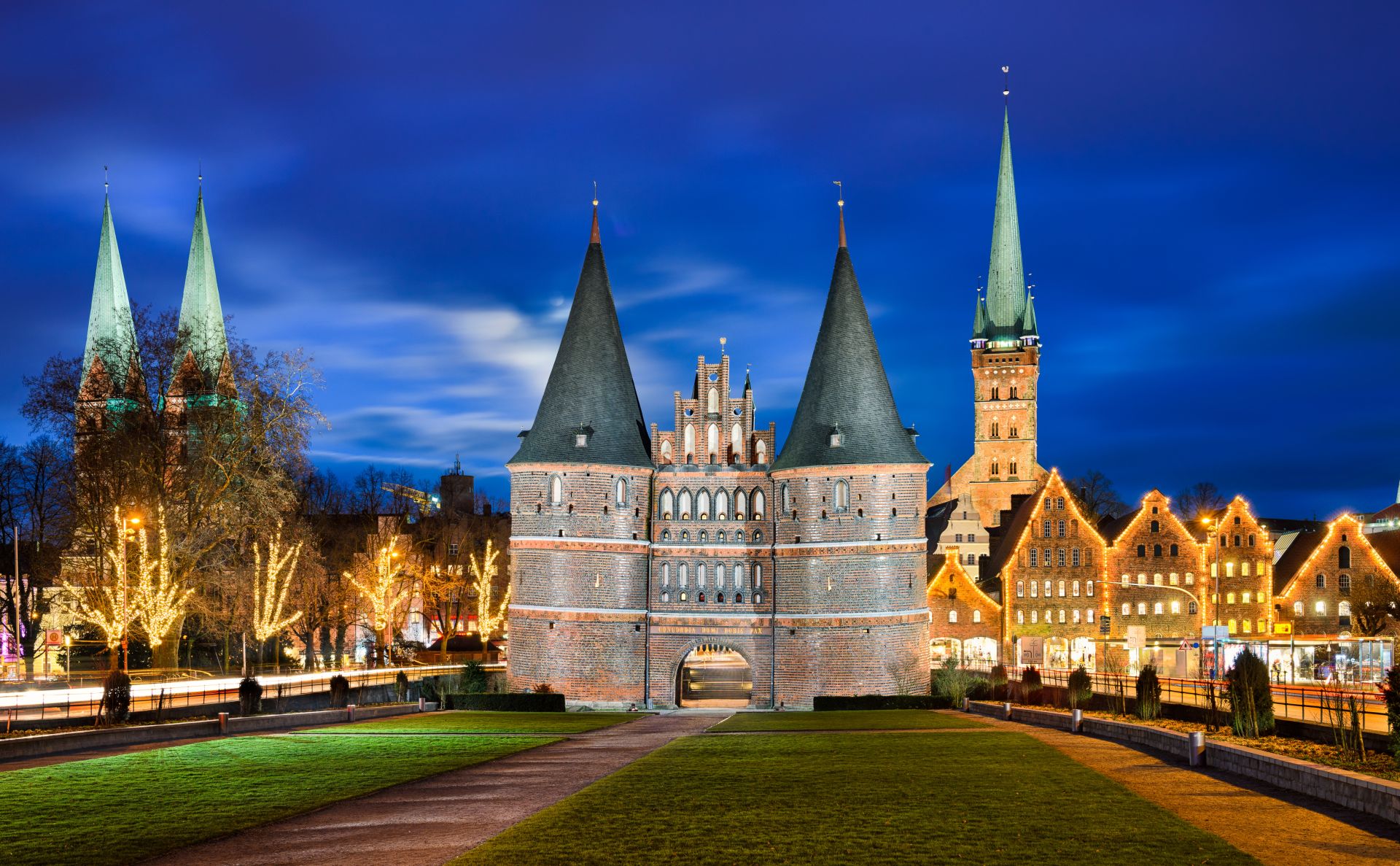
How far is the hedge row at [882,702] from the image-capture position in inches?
2178

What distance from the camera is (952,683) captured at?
54.3 metres

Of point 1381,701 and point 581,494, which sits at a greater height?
point 581,494

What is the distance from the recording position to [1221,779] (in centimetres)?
Answer: 2630

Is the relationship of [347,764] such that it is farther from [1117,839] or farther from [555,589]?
[555,589]

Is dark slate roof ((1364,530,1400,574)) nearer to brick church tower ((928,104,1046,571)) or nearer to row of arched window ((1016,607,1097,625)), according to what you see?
row of arched window ((1016,607,1097,625))

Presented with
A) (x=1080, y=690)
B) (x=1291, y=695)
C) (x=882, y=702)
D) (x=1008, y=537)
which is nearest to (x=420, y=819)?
(x=1080, y=690)

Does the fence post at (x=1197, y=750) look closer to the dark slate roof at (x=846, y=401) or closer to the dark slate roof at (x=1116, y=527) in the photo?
the dark slate roof at (x=846, y=401)

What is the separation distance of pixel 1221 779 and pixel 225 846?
58.3ft

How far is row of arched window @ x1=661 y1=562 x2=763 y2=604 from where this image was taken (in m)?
64.0

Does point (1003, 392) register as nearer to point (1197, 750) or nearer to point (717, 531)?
point (717, 531)

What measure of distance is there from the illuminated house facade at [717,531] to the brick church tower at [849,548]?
0.07m

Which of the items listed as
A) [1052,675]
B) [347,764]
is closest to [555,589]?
[1052,675]

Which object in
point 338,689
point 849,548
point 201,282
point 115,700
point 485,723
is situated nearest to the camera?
point 115,700

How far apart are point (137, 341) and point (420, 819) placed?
41.9 m
